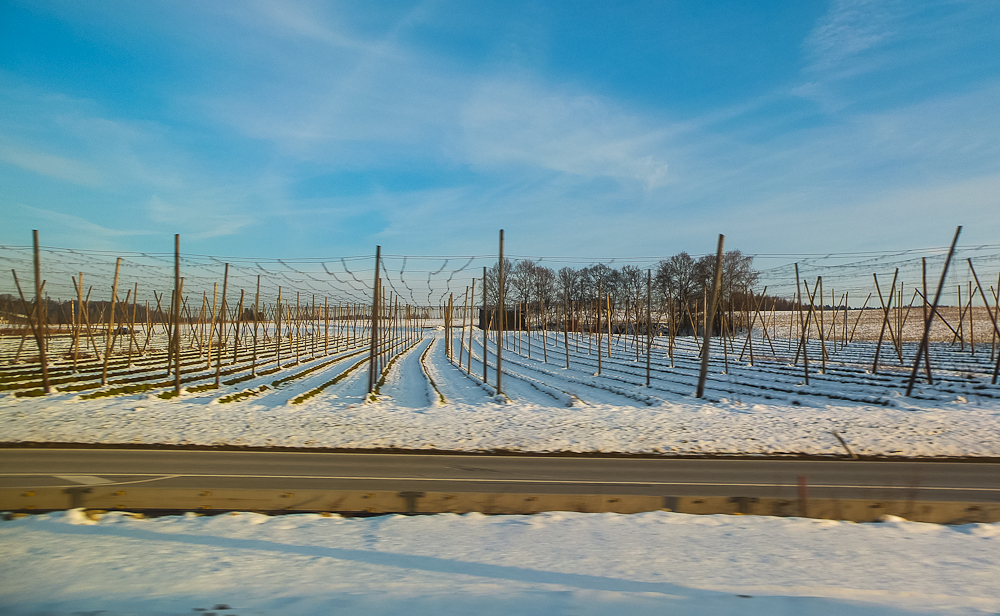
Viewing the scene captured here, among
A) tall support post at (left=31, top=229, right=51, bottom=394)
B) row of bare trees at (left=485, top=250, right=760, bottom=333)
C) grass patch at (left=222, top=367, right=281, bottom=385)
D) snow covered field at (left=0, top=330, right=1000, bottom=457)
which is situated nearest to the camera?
snow covered field at (left=0, top=330, right=1000, bottom=457)

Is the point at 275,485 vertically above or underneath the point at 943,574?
underneath

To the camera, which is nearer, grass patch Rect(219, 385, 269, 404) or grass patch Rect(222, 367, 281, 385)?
grass patch Rect(219, 385, 269, 404)

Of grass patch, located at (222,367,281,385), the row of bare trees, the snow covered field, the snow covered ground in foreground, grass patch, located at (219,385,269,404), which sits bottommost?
grass patch, located at (222,367,281,385)

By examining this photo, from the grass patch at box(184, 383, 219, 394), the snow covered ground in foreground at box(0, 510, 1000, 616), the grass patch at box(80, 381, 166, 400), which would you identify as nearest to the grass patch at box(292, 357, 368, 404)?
the grass patch at box(184, 383, 219, 394)

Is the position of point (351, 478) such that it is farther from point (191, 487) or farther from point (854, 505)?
point (854, 505)

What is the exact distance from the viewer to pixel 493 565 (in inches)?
209

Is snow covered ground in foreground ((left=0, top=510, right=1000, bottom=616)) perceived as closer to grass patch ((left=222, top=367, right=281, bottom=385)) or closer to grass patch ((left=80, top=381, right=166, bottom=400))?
grass patch ((left=80, top=381, right=166, bottom=400))

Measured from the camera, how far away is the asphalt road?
8.82m

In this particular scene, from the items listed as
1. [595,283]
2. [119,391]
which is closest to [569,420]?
[119,391]

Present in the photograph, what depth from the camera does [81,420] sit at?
48.0 ft

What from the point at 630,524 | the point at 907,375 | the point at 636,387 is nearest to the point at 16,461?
the point at 630,524

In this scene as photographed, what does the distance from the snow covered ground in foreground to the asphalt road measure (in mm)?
2039

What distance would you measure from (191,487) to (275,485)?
1.35m

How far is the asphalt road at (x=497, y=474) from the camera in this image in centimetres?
882
